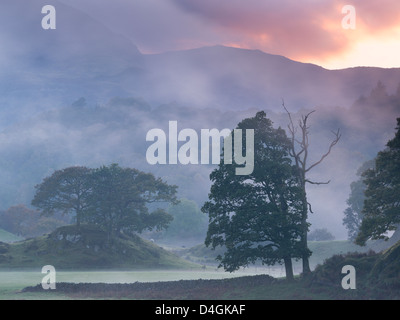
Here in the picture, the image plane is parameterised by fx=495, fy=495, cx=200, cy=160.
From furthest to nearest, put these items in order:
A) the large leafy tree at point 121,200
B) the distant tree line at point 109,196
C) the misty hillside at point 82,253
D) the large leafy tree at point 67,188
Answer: the large leafy tree at point 67,188 → the distant tree line at point 109,196 → the large leafy tree at point 121,200 → the misty hillside at point 82,253

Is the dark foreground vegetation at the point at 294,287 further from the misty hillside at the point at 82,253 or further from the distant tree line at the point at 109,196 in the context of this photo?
the distant tree line at the point at 109,196

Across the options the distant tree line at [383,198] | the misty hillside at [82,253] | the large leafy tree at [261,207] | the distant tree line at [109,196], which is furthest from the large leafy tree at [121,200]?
the distant tree line at [383,198]

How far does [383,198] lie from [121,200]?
225ft

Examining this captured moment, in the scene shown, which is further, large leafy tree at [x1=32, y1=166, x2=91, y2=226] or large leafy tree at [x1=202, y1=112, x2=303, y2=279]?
large leafy tree at [x1=32, y1=166, x2=91, y2=226]

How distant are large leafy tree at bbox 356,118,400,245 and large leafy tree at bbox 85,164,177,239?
211ft

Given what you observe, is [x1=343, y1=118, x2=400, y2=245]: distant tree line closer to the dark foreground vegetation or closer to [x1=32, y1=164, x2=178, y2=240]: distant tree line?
the dark foreground vegetation

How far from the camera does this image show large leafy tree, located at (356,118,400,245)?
134ft

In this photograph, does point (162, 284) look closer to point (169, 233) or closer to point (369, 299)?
point (369, 299)

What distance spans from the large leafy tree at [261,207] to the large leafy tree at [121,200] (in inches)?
2174

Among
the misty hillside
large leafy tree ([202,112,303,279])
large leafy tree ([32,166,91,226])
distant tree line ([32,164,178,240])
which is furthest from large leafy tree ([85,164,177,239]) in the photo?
large leafy tree ([202,112,303,279])

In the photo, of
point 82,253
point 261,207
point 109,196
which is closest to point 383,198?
point 261,207

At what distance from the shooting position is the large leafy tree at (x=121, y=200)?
10006cm

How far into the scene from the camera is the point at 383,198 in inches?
1630
